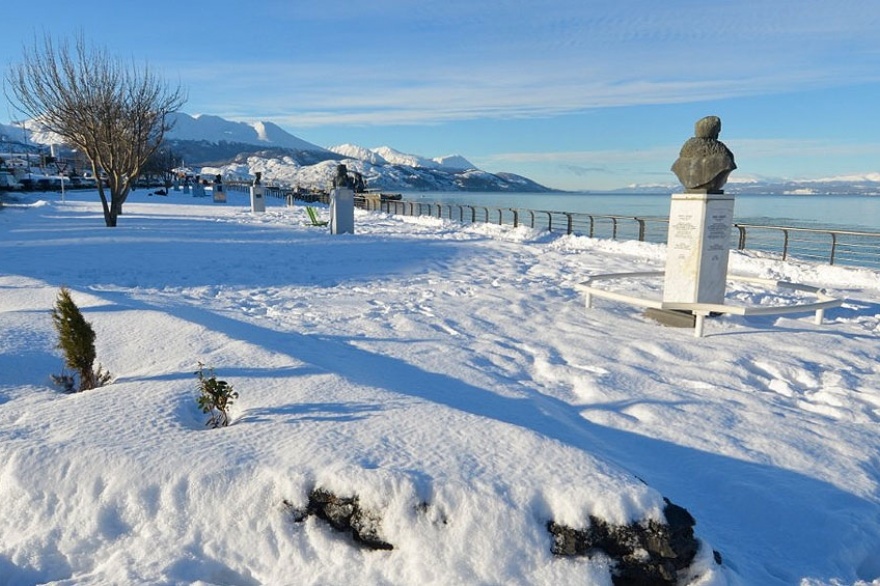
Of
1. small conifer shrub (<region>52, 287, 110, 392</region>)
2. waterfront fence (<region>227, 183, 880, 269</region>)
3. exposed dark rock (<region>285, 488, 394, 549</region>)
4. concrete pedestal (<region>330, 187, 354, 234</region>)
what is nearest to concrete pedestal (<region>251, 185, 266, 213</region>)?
waterfront fence (<region>227, 183, 880, 269</region>)

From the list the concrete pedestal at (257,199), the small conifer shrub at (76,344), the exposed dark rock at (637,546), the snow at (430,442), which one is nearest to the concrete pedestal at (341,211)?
the snow at (430,442)

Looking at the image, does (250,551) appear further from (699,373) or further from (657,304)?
(657,304)

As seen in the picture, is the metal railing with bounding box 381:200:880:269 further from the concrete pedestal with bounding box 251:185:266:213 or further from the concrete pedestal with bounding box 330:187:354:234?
the concrete pedestal with bounding box 251:185:266:213

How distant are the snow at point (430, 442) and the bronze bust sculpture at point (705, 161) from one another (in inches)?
72.1

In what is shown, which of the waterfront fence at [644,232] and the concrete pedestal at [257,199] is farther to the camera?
the concrete pedestal at [257,199]

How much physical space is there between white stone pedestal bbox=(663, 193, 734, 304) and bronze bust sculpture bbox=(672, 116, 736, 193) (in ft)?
0.53

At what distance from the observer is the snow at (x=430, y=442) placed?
9.35ft

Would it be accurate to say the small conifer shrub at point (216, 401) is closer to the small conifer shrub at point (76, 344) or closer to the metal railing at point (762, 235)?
the small conifer shrub at point (76, 344)

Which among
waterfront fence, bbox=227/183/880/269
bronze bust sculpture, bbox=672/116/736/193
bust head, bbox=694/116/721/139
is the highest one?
bust head, bbox=694/116/721/139

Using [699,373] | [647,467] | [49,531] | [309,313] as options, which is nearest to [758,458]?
[647,467]

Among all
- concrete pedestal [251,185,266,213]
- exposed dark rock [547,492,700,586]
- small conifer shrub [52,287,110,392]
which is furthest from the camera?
concrete pedestal [251,185,266,213]

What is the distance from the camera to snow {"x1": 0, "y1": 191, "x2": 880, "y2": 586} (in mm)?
2850

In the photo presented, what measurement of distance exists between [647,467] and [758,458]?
807 millimetres

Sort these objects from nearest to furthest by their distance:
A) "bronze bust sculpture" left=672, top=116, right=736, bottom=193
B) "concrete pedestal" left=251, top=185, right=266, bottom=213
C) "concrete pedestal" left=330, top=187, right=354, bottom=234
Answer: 1. "bronze bust sculpture" left=672, top=116, right=736, bottom=193
2. "concrete pedestal" left=330, top=187, right=354, bottom=234
3. "concrete pedestal" left=251, top=185, right=266, bottom=213
